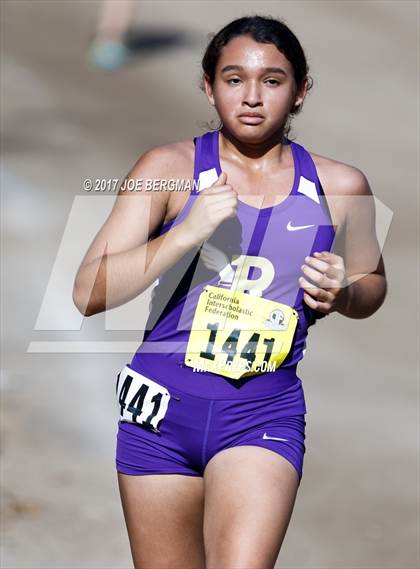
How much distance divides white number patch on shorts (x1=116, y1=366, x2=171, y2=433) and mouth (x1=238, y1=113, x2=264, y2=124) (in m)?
0.70

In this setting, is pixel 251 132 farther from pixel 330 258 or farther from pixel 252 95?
pixel 330 258

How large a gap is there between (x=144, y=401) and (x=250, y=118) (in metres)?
0.76

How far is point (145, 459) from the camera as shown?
3.24m

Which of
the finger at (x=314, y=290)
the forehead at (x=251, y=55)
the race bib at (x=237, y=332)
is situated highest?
the forehead at (x=251, y=55)

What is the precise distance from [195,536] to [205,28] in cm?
660

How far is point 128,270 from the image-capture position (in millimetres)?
3061

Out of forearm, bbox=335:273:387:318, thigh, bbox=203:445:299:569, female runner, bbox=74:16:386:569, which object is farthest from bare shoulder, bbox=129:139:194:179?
thigh, bbox=203:445:299:569

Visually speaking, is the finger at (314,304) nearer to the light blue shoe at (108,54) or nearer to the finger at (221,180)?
the finger at (221,180)

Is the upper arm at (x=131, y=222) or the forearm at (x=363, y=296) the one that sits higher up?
the upper arm at (x=131, y=222)

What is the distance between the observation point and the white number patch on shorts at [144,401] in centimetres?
322

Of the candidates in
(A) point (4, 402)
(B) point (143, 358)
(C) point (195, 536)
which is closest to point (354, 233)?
(B) point (143, 358)

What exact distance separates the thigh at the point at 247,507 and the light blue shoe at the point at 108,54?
645 centimetres

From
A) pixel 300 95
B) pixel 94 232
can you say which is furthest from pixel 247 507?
pixel 94 232

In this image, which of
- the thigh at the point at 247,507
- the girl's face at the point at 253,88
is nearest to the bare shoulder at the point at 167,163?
the girl's face at the point at 253,88
